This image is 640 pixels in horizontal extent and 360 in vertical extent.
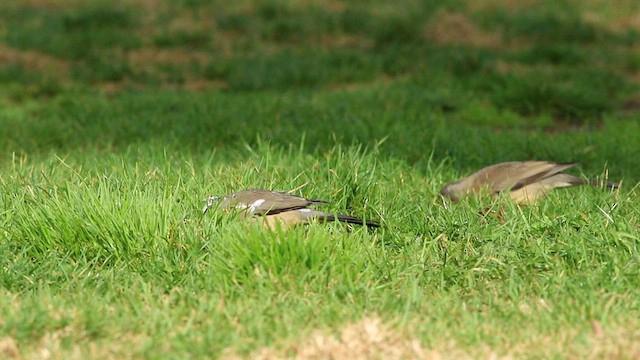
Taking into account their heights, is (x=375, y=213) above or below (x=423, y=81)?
above

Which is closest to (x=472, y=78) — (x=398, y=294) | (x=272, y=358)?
(x=398, y=294)

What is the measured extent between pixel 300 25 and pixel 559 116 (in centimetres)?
549

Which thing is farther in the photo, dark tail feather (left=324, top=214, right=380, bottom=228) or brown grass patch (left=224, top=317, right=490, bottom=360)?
dark tail feather (left=324, top=214, right=380, bottom=228)

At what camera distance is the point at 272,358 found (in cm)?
424

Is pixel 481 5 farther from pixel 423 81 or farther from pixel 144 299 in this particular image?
pixel 144 299

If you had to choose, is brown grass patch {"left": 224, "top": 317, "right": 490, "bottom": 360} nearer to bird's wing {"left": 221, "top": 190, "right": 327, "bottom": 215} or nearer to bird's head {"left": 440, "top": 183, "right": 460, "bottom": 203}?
bird's wing {"left": 221, "top": 190, "right": 327, "bottom": 215}

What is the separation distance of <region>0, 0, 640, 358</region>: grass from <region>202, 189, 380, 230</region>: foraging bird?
0.12 metres

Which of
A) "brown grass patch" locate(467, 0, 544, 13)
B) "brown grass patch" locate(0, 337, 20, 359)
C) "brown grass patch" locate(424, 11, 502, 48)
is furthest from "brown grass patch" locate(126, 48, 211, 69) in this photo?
"brown grass patch" locate(0, 337, 20, 359)

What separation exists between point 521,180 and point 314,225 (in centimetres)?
→ 221

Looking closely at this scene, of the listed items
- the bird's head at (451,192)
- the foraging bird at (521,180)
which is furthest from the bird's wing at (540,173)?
the bird's head at (451,192)

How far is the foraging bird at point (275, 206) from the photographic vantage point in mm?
5676

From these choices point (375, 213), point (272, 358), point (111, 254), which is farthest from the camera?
point (375, 213)

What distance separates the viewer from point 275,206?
19.1 feet

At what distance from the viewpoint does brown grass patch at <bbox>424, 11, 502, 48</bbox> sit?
14.6 metres
